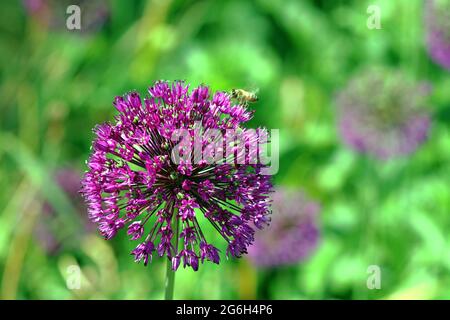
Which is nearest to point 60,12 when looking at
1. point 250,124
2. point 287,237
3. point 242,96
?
point 250,124

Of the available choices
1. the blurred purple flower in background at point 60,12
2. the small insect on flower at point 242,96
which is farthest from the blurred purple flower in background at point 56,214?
the small insect on flower at point 242,96

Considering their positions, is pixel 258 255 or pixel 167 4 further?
pixel 167 4

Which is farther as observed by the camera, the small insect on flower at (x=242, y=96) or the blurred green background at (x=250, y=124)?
the blurred green background at (x=250, y=124)

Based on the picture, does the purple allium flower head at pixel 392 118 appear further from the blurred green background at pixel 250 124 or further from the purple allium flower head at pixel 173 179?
the purple allium flower head at pixel 173 179

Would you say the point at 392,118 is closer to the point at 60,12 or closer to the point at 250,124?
the point at 250,124

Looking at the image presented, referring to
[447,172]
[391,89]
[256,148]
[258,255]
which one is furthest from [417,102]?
[256,148]

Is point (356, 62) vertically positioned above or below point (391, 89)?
above

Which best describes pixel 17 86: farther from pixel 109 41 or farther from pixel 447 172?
pixel 447 172
